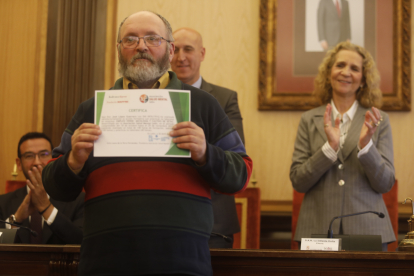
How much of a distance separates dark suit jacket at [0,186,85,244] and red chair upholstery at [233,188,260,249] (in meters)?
1.07

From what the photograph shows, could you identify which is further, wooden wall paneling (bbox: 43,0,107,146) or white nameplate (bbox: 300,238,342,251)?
wooden wall paneling (bbox: 43,0,107,146)

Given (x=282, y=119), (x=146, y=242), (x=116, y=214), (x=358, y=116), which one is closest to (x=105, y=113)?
(x=116, y=214)

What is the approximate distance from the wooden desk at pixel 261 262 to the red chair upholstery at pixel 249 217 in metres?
1.38

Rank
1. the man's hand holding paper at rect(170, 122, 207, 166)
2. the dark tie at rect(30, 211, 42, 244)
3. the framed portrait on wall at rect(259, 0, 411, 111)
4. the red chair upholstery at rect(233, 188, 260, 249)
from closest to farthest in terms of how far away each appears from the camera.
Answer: the man's hand holding paper at rect(170, 122, 207, 166), the dark tie at rect(30, 211, 42, 244), the red chair upholstery at rect(233, 188, 260, 249), the framed portrait on wall at rect(259, 0, 411, 111)

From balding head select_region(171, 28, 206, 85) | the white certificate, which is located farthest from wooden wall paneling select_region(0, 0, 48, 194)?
the white certificate

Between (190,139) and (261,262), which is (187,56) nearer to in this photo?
(261,262)

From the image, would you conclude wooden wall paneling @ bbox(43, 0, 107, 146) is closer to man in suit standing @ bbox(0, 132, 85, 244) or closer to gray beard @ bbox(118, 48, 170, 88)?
man in suit standing @ bbox(0, 132, 85, 244)

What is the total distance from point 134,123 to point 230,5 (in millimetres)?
2874

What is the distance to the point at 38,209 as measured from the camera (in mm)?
2789

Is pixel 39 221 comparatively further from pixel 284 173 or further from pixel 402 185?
pixel 402 185

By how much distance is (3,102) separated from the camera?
422 cm

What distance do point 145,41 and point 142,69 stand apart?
0.11 m

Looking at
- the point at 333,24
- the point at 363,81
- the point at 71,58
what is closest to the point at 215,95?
the point at 363,81

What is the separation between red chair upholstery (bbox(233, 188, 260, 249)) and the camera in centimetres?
336
